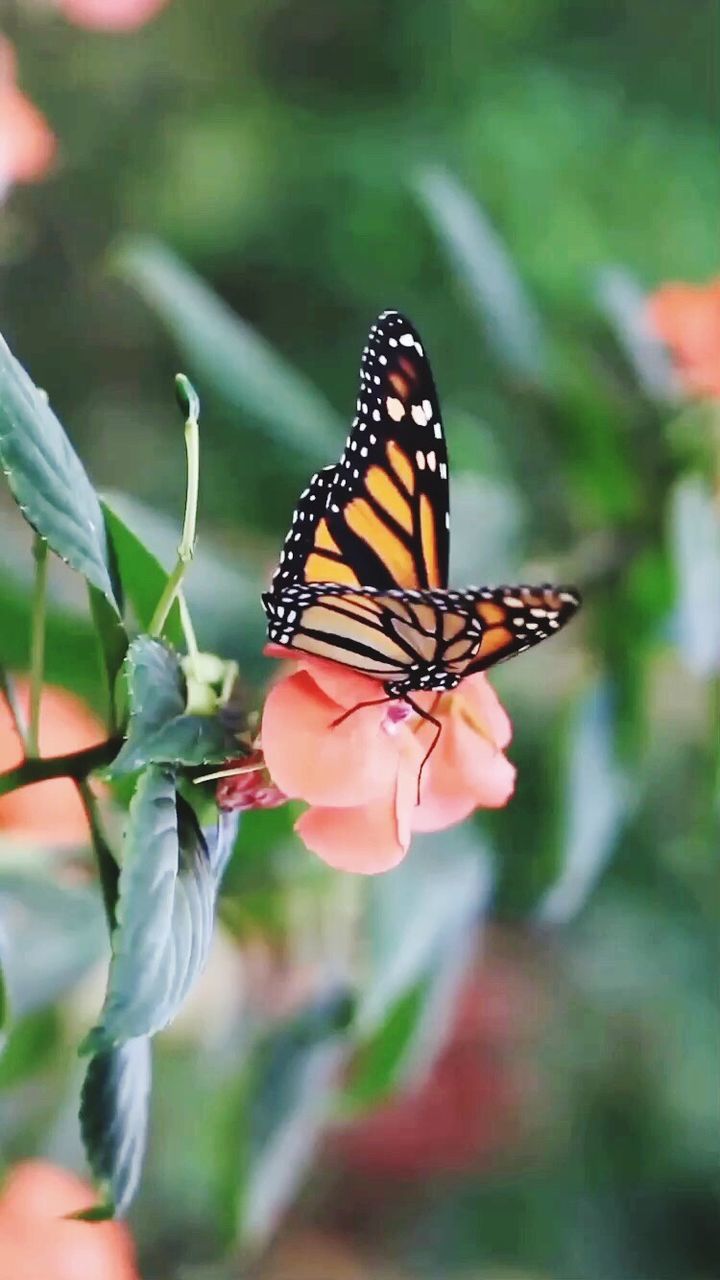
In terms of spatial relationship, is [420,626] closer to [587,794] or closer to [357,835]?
[357,835]

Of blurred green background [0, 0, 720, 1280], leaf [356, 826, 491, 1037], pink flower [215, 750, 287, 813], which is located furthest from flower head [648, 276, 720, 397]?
pink flower [215, 750, 287, 813]

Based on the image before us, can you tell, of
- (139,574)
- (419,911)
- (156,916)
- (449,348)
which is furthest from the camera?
(449,348)

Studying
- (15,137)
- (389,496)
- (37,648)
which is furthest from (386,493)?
(15,137)

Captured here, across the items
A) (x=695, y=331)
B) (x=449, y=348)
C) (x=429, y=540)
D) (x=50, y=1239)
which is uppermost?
(x=449, y=348)

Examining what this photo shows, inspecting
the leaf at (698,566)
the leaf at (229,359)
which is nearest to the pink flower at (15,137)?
the leaf at (229,359)

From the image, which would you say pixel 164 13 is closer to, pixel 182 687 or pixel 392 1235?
pixel 182 687

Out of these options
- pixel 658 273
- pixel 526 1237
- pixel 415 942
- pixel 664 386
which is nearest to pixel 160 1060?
pixel 415 942

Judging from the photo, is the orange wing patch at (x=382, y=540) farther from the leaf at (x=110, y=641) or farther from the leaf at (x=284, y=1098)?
the leaf at (x=284, y=1098)
